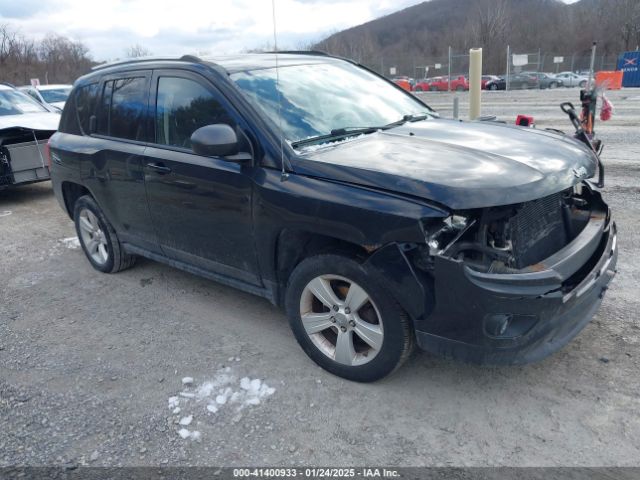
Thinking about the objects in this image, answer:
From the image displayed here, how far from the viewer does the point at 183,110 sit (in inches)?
150

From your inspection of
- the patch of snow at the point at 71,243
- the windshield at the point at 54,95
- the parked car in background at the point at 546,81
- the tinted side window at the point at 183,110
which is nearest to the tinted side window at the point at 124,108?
the tinted side window at the point at 183,110

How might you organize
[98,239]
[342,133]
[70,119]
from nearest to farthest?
[342,133]
[70,119]
[98,239]

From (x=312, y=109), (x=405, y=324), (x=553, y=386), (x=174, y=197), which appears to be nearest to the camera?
(x=405, y=324)

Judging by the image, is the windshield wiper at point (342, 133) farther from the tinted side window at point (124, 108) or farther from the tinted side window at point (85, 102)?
the tinted side window at point (85, 102)

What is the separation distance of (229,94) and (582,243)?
2.34m

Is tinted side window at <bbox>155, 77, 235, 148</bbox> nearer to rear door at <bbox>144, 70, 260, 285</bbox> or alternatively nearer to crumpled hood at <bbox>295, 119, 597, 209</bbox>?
rear door at <bbox>144, 70, 260, 285</bbox>

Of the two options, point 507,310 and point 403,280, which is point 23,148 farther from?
point 507,310

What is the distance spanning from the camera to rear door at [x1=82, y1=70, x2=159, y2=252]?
414 cm

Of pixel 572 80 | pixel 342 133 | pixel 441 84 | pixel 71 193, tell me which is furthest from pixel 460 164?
pixel 441 84

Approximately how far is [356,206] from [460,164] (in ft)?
2.01

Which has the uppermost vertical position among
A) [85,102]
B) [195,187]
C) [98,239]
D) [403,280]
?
[85,102]

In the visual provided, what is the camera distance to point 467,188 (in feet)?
8.48

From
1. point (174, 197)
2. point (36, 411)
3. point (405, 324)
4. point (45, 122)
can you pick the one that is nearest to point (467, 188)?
point (405, 324)

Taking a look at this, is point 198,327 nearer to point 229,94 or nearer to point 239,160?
point 239,160
